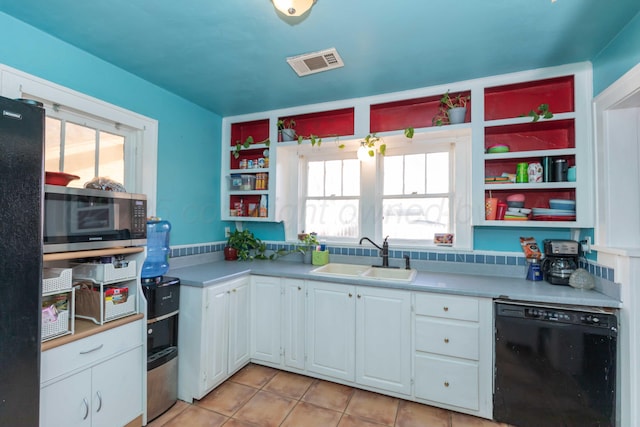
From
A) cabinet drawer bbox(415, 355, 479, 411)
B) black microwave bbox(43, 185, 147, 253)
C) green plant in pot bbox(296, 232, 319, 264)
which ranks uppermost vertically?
black microwave bbox(43, 185, 147, 253)

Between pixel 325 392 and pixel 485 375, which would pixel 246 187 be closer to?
pixel 325 392

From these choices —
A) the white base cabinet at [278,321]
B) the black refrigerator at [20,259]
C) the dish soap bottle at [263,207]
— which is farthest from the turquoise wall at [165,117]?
the white base cabinet at [278,321]

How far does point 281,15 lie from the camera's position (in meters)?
1.59

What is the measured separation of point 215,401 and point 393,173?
2.40m

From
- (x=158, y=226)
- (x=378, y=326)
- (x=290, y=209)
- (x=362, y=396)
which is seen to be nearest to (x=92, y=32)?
(x=158, y=226)

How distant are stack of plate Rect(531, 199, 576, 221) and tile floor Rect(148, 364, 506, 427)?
1454mm

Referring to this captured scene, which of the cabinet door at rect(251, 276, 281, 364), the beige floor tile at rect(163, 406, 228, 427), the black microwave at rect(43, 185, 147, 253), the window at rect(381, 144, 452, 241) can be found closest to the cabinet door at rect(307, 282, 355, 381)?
the cabinet door at rect(251, 276, 281, 364)

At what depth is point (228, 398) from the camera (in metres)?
2.14

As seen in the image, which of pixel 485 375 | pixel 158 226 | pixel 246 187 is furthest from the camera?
pixel 246 187

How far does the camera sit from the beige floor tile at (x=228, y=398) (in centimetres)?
204

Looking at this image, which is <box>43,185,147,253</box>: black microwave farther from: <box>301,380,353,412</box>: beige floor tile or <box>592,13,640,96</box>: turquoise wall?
<box>592,13,640,96</box>: turquoise wall

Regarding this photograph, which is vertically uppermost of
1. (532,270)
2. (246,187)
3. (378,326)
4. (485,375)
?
(246,187)

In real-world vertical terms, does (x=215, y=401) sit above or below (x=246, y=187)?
below

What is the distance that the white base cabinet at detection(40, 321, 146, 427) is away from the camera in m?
1.41
